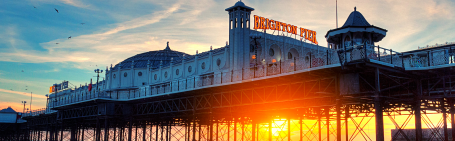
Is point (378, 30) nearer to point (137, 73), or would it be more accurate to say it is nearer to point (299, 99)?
point (299, 99)

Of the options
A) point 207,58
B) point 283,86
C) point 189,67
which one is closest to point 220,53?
point 207,58

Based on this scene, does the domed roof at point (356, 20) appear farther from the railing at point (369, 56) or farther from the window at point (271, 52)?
the window at point (271, 52)

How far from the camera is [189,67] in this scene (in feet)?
220

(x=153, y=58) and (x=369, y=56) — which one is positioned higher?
(x=153, y=58)

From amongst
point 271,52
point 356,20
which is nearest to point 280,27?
point 271,52

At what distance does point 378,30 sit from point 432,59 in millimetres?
6125

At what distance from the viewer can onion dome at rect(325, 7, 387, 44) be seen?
1505 inches

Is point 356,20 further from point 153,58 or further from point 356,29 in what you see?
point 153,58

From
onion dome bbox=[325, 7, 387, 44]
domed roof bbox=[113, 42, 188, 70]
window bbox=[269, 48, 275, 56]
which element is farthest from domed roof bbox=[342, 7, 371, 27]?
domed roof bbox=[113, 42, 188, 70]

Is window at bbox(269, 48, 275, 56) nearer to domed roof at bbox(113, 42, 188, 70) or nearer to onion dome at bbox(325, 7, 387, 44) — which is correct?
onion dome at bbox(325, 7, 387, 44)

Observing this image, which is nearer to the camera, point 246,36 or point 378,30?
point 378,30

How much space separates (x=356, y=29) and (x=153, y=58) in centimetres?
5304

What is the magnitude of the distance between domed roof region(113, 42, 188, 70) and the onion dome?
45906 millimetres

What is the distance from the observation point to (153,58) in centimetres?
8425
